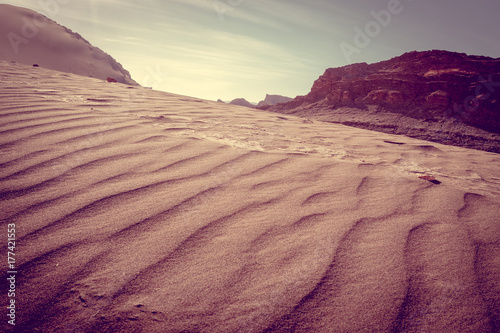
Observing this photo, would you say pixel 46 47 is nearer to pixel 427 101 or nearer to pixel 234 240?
pixel 427 101

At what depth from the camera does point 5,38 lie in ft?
94.8

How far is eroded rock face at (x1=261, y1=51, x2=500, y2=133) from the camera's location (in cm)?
751

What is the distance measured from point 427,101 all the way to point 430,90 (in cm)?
76

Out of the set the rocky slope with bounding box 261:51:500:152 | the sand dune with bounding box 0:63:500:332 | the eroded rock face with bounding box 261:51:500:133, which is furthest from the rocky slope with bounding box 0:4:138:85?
the sand dune with bounding box 0:63:500:332

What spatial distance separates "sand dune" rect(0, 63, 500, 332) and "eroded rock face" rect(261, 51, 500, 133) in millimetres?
7432

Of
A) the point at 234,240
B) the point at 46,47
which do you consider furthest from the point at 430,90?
the point at 46,47

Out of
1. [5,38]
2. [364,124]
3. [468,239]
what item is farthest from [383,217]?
[5,38]

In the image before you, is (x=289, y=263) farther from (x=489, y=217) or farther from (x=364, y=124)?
(x=364, y=124)

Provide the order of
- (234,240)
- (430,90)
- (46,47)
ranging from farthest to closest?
1. (46,47)
2. (430,90)
3. (234,240)

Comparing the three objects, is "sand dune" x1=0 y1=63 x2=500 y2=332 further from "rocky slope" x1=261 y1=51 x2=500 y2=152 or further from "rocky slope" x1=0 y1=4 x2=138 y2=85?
"rocky slope" x1=0 y1=4 x2=138 y2=85

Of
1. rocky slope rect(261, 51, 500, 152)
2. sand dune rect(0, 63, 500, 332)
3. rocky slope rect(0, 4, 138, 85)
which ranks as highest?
rocky slope rect(0, 4, 138, 85)

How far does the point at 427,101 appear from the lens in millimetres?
8312

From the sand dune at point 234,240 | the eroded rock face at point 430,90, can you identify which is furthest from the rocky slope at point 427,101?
the sand dune at point 234,240

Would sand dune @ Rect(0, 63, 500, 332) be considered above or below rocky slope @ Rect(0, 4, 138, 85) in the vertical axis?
below
